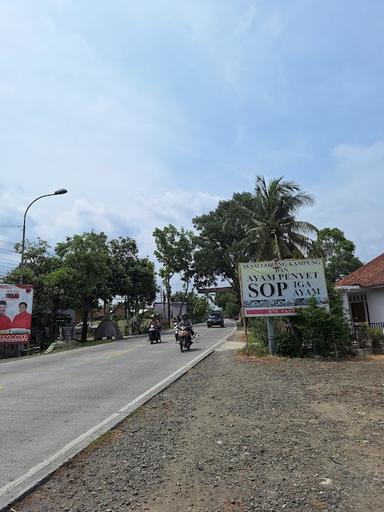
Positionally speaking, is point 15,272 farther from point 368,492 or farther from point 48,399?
point 368,492

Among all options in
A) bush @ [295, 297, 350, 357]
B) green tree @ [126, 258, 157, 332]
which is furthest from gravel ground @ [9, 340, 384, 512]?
green tree @ [126, 258, 157, 332]

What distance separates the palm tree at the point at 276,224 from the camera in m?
22.9

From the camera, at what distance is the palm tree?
75.2 ft

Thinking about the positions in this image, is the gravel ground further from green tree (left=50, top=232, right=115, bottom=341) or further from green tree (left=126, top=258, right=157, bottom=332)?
green tree (left=126, top=258, right=157, bottom=332)

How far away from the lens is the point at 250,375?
12.4 metres

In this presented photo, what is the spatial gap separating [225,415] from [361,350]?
12887 mm

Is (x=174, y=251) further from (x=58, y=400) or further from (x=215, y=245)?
(x=58, y=400)

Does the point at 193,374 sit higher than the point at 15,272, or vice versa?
the point at 15,272

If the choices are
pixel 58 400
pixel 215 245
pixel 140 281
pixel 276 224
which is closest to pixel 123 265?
pixel 140 281

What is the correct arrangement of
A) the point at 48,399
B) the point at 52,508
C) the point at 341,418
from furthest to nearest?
the point at 48,399
the point at 341,418
the point at 52,508

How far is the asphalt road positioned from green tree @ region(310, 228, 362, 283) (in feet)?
98.6

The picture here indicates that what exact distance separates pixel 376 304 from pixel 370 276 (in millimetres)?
1644

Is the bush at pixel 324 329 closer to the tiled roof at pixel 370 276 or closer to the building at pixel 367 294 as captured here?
the building at pixel 367 294

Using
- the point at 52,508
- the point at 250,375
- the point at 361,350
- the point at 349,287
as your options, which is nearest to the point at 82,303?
the point at 349,287
